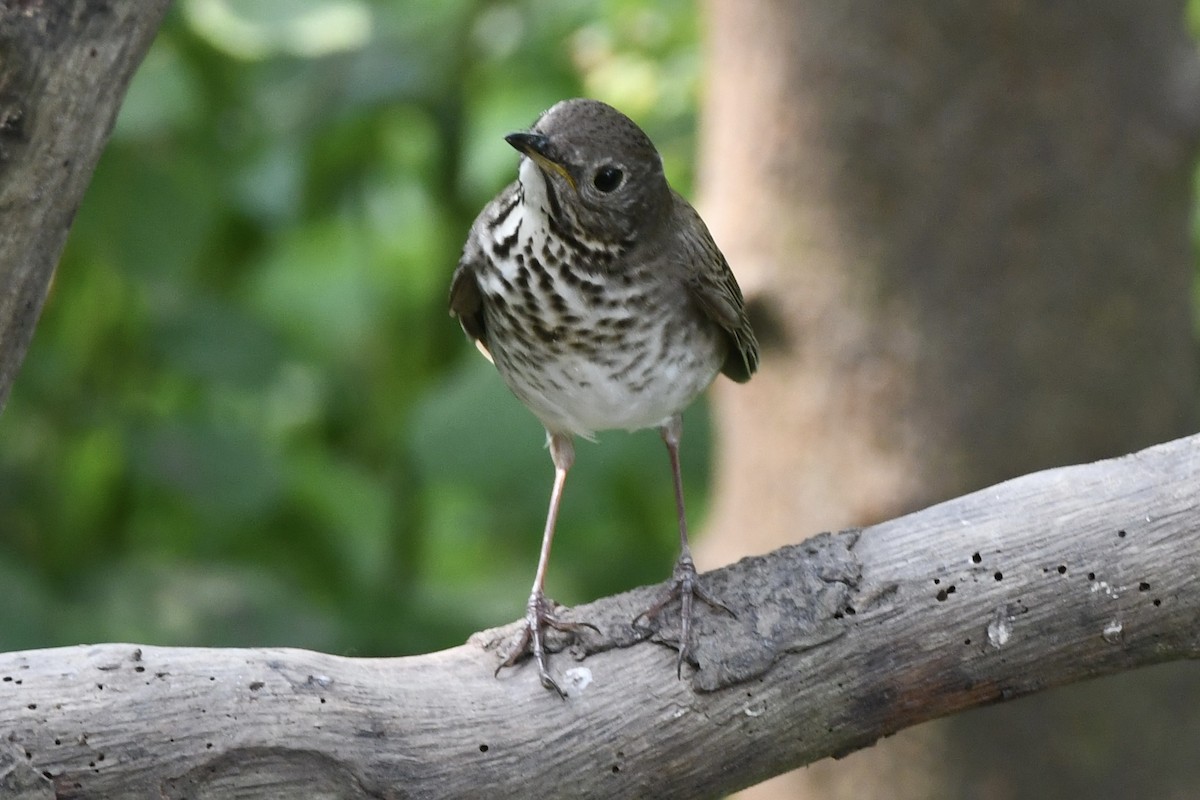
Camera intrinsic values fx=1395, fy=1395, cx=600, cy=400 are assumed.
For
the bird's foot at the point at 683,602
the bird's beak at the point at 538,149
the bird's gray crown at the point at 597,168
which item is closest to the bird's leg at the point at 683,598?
the bird's foot at the point at 683,602

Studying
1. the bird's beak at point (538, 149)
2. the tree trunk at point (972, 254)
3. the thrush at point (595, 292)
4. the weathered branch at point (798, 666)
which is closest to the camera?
the weathered branch at point (798, 666)

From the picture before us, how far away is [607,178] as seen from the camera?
2641 mm

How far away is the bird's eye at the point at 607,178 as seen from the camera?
262 cm

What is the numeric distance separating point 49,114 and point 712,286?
1326 mm

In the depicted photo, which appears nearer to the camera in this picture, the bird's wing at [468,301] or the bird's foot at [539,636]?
the bird's foot at [539,636]

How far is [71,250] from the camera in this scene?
14.5ft

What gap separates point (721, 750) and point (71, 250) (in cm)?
294

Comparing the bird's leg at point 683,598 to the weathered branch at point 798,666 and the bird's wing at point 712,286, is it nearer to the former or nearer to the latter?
the weathered branch at point 798,666

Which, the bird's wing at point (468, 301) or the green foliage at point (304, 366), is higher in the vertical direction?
the green foliage at point (304, 366)

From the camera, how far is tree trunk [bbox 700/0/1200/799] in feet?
13.1

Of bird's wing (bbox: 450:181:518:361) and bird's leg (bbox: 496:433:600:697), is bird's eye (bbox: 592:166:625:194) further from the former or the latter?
bird's leg (bbox: 496:433:600:697)

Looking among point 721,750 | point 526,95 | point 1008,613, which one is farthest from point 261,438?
point 1008,613

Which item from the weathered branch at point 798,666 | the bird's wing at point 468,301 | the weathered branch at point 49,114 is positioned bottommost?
the weathered branch at point 798,666

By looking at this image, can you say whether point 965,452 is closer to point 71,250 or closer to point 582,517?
point 582,517
